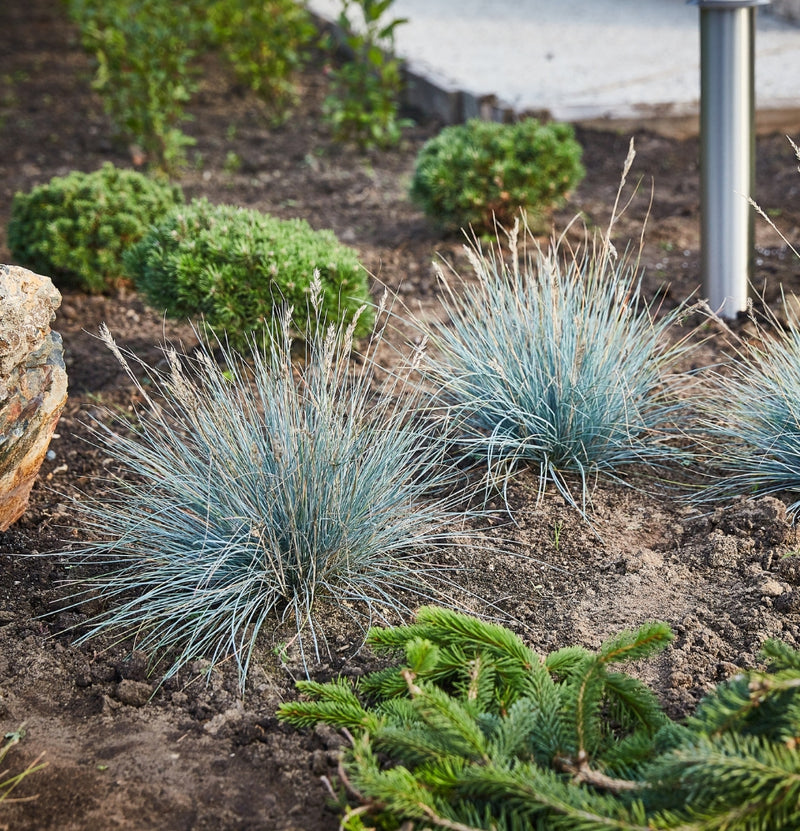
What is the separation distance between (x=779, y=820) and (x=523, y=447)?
1.79 meters

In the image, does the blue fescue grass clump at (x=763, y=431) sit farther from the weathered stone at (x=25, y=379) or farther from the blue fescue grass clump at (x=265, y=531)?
the weathered stone at (x=25, y=379)

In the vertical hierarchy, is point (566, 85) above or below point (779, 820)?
above

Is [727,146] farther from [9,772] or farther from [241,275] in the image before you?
[9,772]

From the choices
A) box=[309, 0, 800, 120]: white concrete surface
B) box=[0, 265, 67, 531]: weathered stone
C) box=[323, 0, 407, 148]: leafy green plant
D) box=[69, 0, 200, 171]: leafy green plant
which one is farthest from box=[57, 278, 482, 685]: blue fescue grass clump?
box=[309, 0, 800, 120]: white concrete surface

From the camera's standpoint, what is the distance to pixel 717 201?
3.97 metres

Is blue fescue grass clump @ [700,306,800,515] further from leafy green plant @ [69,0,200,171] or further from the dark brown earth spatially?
leafy green plant @ [69,0,200,171]

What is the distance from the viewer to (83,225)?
180 inches

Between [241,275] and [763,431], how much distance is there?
198 cm

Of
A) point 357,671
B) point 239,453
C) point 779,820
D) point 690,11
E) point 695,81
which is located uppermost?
point 690,11

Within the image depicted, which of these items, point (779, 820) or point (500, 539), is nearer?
point (779, 820)

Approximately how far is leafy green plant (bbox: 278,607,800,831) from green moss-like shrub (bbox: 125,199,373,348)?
184 centimetres

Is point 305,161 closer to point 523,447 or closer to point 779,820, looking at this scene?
point 523,447

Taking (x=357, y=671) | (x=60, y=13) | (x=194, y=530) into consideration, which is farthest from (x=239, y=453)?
(x=60, y=13)

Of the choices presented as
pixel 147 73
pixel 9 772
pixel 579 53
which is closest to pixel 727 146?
pixel 9 772
